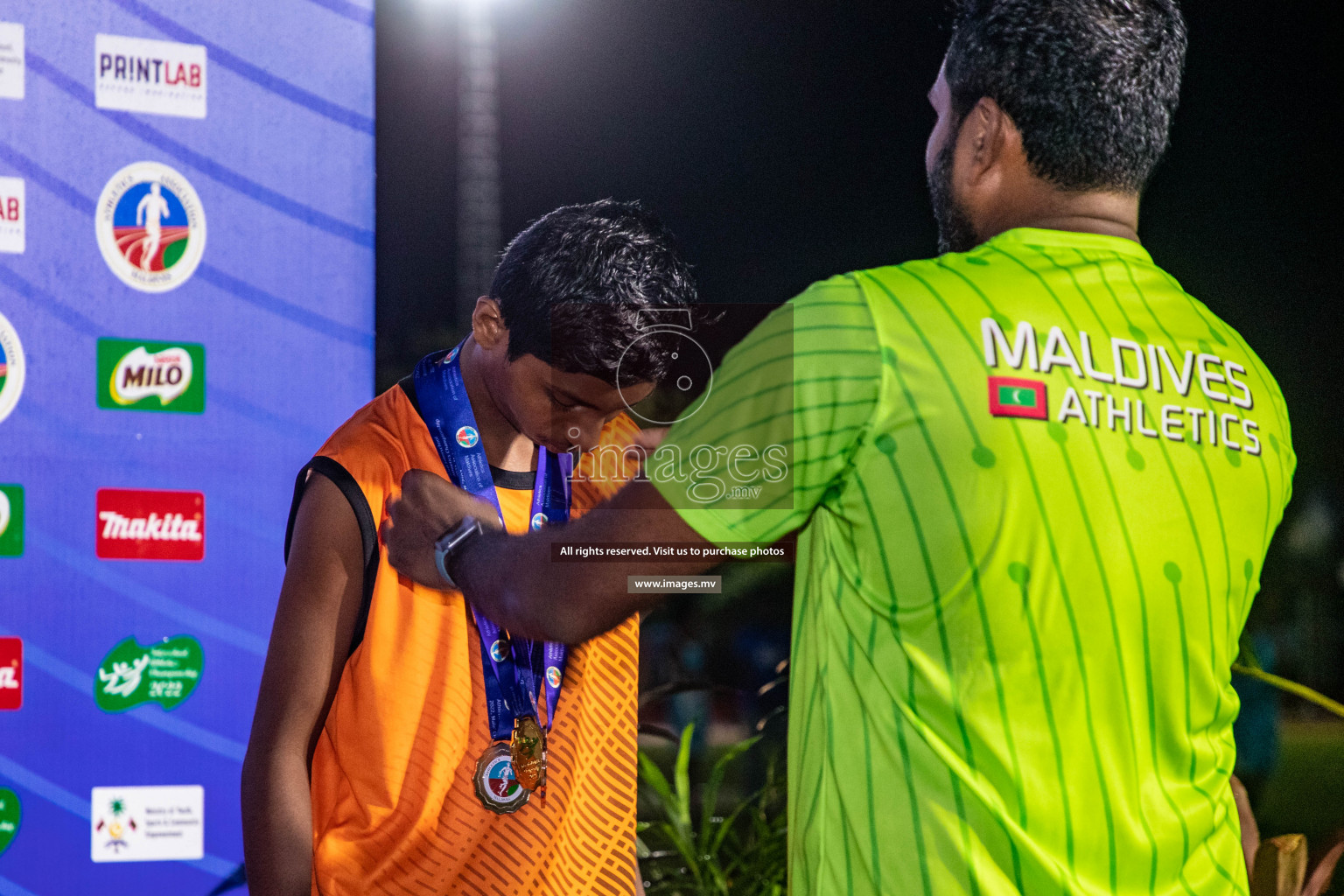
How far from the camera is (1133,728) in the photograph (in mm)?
1040

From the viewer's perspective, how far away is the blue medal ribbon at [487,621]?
1716 mm

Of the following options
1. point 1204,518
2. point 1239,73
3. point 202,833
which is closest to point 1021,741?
point 1204,518

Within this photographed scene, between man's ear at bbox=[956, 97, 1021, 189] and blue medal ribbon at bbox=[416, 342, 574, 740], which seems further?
blue medal ribbon at bbox=[416, 342, 574, 740]

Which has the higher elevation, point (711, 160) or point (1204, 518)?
point (711, 160)

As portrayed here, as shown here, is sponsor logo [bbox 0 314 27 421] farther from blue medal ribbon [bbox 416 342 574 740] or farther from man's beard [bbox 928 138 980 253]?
man's beard [bbox 928 138 980 253]

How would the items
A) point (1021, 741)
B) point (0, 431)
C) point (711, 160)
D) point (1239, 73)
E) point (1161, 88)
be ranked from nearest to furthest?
point (1021, 741)
point (1161, 88)
point (0, 431)
point (711, 160)
point (1239, 73)

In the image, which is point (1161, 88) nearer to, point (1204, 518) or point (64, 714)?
point (1204, 518)

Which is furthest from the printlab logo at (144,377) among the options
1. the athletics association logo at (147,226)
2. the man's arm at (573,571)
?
the man's arm at (573,571)

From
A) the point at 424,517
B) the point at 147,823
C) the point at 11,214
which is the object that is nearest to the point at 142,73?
the point at 11,214

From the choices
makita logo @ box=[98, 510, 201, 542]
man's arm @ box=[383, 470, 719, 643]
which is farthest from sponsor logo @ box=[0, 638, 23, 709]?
man's arm @ box=[383, 470, 719, 643]

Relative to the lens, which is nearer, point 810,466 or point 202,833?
point 810,466

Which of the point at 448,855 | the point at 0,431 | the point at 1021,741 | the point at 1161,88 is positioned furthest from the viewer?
the point at 0,431

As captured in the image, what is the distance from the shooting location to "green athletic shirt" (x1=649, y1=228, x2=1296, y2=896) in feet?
3.27

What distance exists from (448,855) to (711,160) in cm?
202
